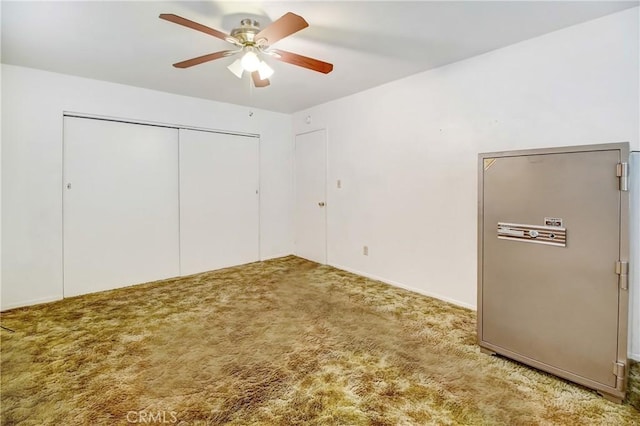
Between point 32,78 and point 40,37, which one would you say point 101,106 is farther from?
point 40,37

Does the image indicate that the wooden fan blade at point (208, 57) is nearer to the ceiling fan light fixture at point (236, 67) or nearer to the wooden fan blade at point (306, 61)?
the ceiling fan light fixture at point (236, 67)

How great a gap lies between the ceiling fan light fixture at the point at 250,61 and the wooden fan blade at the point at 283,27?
0.74 ft

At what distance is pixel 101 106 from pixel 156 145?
26.8 inches

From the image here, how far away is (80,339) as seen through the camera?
97.9 inches

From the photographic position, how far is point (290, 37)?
2.47 metres

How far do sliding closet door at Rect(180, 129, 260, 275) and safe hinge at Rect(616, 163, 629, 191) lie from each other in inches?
163

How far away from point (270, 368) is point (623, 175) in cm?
238

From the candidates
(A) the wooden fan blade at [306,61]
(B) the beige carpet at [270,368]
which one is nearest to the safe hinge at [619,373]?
(B) the beige carpet at [270,368]

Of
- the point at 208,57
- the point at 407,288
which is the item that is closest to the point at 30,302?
the point at 208,57

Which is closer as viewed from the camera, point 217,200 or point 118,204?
point 118,204

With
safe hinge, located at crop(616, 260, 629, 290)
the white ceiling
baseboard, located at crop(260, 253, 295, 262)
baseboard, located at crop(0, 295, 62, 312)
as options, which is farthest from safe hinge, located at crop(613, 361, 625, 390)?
baseboard, located at crop(0, 295, 62, 312)

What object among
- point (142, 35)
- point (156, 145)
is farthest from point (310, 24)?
point (156, 145)

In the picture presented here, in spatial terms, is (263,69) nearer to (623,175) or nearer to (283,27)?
(283,27)

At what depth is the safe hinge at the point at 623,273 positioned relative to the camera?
169 centimetres
